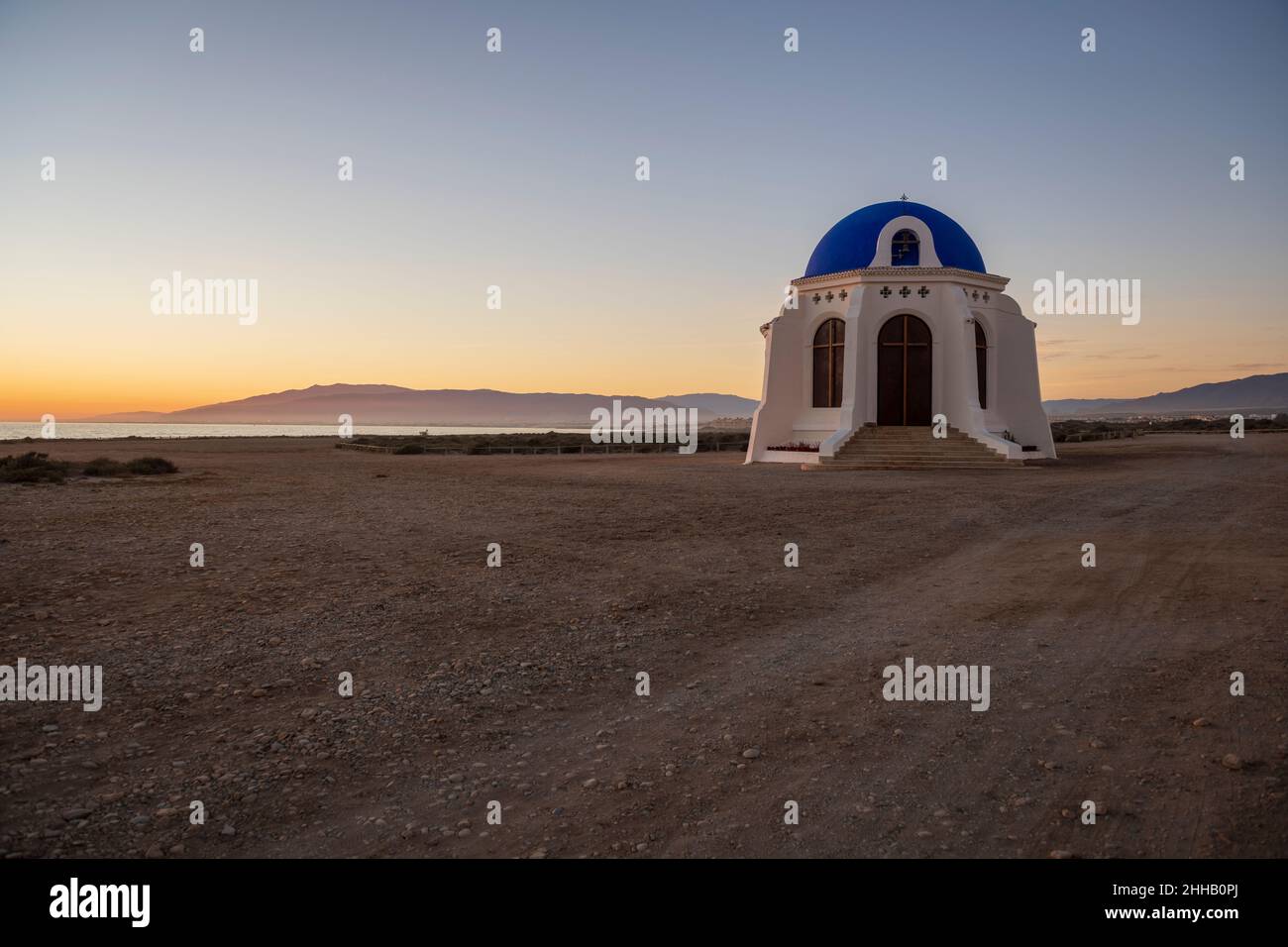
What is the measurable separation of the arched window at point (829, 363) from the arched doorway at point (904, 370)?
4.08ft

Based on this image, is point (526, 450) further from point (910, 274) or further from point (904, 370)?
point (910, 274)

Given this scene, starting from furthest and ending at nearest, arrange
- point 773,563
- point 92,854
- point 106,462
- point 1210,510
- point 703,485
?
point 106,462
point 703,485
point 1210,510
point 773,563
point 92,854

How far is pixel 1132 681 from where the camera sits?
5195 millimetres

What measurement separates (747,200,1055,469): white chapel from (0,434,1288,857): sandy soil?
14.6 metres

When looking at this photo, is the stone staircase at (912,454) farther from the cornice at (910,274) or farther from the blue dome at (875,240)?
the blue dome at (875,240)

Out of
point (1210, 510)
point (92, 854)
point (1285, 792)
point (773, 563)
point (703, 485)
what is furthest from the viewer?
point (703, 485)

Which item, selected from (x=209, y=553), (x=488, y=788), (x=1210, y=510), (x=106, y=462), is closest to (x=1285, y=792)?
(x=488, y=788)

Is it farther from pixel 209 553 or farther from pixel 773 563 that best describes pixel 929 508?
pixel 209 553

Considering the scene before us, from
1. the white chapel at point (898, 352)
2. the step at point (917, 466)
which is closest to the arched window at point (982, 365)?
the white chapel at point (898, 352)

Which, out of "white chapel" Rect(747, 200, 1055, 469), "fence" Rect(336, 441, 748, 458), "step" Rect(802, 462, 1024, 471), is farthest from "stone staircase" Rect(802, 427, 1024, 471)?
"fence" Rect(336, 441, 748, 458)

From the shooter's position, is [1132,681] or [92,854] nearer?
[92,854]

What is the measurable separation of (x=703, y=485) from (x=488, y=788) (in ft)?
47.9

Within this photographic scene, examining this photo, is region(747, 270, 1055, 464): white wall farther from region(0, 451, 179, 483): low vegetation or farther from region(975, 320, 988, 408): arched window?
region(0, 451, 179, 483): low vegetation

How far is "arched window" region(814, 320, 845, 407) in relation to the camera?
87.5 feet
